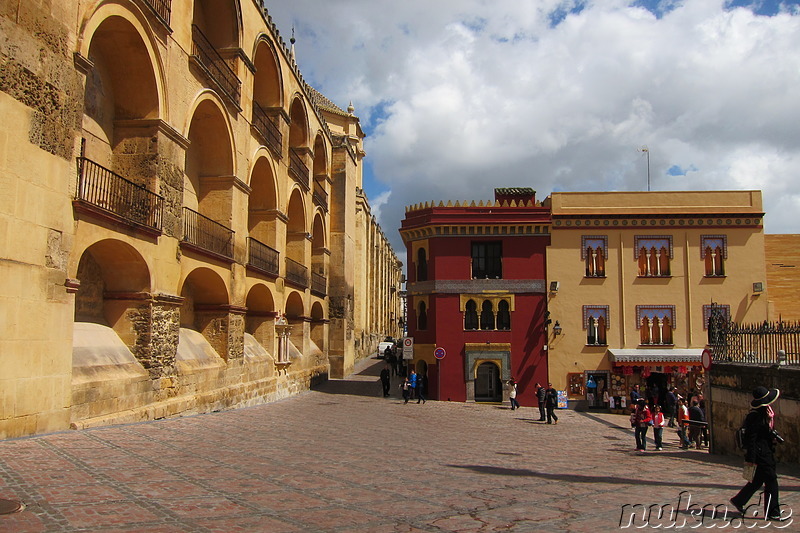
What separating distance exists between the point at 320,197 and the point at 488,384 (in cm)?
1359

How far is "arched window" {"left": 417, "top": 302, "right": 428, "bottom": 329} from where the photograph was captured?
1096 inches

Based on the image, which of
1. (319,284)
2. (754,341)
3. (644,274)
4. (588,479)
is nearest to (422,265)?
(319,284)

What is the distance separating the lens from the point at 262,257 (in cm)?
2272

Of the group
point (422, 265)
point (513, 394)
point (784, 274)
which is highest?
point (422, 265)

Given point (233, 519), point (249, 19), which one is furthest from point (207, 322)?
point (233, 519)

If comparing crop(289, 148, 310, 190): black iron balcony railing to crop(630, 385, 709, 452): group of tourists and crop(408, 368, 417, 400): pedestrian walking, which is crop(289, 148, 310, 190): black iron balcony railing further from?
crop(630, 385, 709, 452): group of tourists

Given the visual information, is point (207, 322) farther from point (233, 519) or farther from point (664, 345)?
point (664, 345)

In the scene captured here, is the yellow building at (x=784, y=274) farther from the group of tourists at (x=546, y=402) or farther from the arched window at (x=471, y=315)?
the arched window at (x=471, y=315)

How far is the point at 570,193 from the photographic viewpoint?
89.8ft

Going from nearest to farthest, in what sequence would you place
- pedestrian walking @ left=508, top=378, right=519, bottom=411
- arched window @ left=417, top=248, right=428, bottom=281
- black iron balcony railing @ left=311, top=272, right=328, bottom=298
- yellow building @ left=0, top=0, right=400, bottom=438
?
yellow building @ left=0, top=0, right=400, bottom=438 < pedestrian walking @ left=508, top=378, right=519, bottom=411 < arched window @ left=417, top=248, right=428, bottom=281 < black iron balcony railing @ left=311, top=272, right=328, bottom=298

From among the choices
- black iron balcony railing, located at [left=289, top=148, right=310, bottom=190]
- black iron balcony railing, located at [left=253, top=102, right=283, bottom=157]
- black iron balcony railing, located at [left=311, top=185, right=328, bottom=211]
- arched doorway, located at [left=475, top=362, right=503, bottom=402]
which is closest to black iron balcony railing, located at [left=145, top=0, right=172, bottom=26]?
black iron balcony railing, located at [left=253, top=102, right=283, bottom=157]

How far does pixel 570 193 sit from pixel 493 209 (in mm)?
3432

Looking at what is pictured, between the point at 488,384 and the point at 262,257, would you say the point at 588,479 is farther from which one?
the point at 488,384

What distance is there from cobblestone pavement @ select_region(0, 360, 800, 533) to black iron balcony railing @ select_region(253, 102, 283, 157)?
36.7 feet
